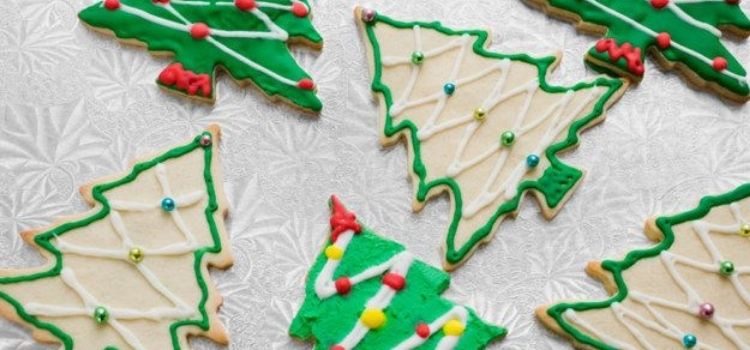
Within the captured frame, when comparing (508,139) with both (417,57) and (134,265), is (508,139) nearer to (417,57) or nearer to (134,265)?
(417,57)

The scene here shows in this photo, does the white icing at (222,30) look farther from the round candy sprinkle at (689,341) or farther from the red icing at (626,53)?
the round candy sprinkle at (689,341)

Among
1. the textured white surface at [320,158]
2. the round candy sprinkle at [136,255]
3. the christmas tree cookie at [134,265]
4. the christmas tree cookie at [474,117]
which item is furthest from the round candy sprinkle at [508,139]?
the round candy sprinkle at [136,255]

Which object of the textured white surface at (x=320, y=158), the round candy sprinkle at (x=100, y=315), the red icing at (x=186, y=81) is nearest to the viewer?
the round candy sprinkle at (x=100, y=315)

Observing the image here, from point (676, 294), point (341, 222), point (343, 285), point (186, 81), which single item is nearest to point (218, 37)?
point (186, 81)

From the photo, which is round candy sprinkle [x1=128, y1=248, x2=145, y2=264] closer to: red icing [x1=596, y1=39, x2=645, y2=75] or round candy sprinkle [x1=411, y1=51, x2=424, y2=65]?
round candy sprinkle [x1=411, y1=51, x2=424, y2=65]

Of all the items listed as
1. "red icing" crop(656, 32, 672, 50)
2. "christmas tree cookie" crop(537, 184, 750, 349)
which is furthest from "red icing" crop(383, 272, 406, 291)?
"red icing" crop(656, 32, 672, 50)

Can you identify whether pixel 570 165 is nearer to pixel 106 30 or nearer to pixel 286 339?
pixel 286 339

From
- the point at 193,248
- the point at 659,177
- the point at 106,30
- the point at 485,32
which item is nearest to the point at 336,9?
the point at 485,32
